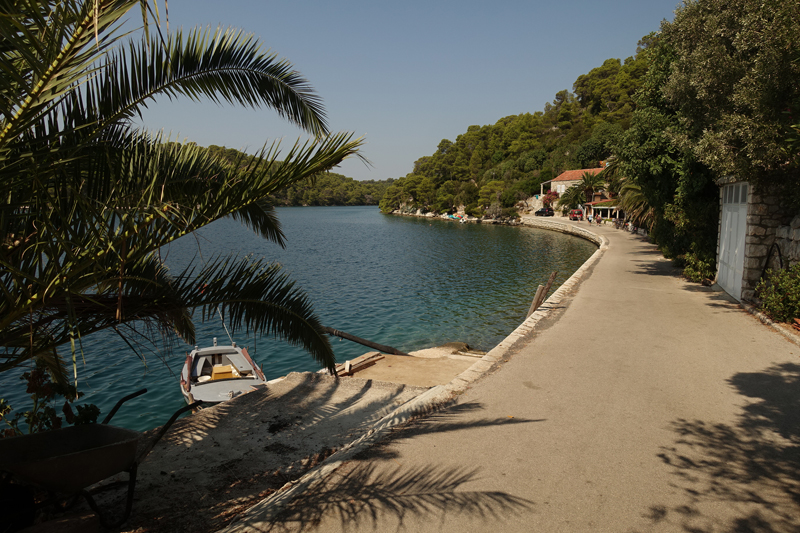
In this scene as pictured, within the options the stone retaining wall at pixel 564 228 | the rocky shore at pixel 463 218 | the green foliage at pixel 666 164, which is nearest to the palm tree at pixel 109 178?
the green foliage at pixel 666 164

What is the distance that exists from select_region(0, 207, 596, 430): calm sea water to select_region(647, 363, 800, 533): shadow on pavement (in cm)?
400

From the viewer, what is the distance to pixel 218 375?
1148cm

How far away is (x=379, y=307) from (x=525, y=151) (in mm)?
90116

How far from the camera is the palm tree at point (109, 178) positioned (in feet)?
8.75

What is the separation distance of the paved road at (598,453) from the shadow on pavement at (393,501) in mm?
14

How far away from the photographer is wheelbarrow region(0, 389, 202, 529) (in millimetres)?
3264

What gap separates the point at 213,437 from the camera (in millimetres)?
5750

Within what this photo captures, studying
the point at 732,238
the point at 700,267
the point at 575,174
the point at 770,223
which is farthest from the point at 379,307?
the point at 575,174

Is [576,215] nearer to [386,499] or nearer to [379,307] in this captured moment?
[379,307]

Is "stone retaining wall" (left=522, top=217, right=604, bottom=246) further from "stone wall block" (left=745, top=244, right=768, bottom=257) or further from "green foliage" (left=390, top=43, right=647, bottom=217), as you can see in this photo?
"stone wall block" (left=745, top=244, right=768, bottom=257)

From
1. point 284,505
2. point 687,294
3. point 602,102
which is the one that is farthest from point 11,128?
point 602,102

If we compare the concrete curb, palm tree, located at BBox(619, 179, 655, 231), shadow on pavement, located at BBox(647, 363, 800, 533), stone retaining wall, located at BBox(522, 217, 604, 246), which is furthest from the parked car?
shadow on pavement, located at BBox(647, 363, 800, 533)

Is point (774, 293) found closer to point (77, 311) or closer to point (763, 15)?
point (763, 15)

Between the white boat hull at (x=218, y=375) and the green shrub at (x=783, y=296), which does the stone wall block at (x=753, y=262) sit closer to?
the green shrub at (x=783, y=296)
